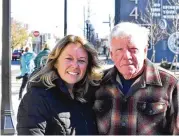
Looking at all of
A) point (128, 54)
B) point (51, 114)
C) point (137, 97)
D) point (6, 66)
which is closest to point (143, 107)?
point (137, 97)

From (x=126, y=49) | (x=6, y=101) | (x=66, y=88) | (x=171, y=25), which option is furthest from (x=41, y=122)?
(x=171, y=25)

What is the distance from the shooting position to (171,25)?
3828cm

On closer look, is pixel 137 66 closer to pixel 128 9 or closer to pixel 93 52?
pixel 93 52

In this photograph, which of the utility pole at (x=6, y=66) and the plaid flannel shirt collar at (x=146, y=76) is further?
the utility pole at (x=6, y=66)

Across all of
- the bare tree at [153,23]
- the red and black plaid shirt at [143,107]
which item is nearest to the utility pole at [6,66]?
the red and black plaid shirt at [143,107]

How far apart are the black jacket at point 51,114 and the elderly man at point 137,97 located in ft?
0.56

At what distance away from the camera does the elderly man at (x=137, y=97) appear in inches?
92.7

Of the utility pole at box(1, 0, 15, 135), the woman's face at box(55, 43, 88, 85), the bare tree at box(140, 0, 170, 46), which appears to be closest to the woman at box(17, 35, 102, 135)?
the woman's face at box(55, 43, 88, 85)

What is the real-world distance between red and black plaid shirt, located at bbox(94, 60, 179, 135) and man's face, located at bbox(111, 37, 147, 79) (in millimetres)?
99

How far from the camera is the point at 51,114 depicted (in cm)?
217

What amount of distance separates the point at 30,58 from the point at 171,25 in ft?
92.5

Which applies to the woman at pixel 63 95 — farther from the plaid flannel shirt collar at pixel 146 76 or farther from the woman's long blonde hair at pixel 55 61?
the plaid flannel shirt collar at pixel 146 76

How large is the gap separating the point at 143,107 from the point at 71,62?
53cm

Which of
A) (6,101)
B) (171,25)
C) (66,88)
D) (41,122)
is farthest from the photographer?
(171,25)
